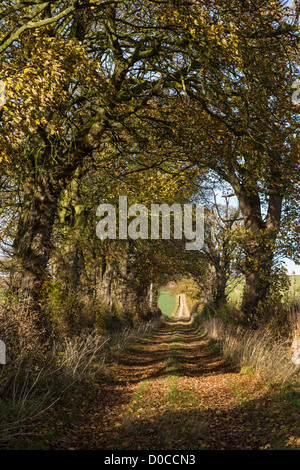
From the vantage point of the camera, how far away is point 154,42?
8289 millimetres

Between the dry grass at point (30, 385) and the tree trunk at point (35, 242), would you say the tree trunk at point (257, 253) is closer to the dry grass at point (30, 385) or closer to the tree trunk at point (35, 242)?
the dry grass at point (30, 385)

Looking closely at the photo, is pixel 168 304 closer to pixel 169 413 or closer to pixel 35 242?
pixel 35 242

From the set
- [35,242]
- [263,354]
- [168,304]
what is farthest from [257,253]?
[168,304]

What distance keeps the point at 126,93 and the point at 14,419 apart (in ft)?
23.5

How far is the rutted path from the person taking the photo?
6.48 meters

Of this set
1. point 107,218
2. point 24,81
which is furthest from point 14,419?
point 107,218

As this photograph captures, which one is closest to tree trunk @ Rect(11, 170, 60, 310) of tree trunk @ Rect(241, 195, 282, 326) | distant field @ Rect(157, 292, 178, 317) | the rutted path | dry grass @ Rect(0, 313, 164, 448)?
dry grass @ Rect(0, 313, 164, 448)

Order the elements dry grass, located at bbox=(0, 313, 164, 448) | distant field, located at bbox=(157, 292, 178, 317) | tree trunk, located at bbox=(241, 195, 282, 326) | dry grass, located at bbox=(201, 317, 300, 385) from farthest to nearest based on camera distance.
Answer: distant field, located at bbox=(157, 292, 178, 317) → tree trunk, located at bbox=(241, 195, 282, 326) → dry grass, located at bbox=(201, 317, 300, 385) → dry grass, located at bbox=(0, 313, 164, 448)

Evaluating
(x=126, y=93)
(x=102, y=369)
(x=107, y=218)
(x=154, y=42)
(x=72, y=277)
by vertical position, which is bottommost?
(x=102, y=369)

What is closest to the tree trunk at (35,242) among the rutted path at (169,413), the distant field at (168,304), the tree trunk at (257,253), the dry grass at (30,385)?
the dry grass at (30,385)

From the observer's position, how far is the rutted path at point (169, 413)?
255 inches

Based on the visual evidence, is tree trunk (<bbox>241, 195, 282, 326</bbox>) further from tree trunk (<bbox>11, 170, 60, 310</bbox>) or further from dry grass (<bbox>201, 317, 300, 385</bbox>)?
tree trunk (<bbox>11, 170, 60, 310</bbox>)

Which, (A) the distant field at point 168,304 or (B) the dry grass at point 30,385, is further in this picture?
(A) the distant field at point 168,304

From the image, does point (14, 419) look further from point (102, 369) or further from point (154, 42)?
point (154, 42)
